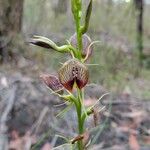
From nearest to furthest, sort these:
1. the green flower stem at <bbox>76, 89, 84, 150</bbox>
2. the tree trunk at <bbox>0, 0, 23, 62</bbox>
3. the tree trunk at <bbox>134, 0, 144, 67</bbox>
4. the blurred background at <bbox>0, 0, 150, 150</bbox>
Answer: the green flower stem at <bbox>76, 89, 84, 150</bbox>
the blurred background at <bbox>0, 0, 150, 150</bbox>
the tree trunk at <bbox>0, 0, 23, 62</bbox>
the tree trunk at <bbox>134, 0, 144, 67</bbox>

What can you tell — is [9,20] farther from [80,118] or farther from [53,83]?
[80,118]

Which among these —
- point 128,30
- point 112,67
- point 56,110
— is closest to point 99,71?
point 112,67

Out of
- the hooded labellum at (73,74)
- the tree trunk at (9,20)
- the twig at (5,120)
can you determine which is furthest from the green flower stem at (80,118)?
the tree trunk at (9,20)

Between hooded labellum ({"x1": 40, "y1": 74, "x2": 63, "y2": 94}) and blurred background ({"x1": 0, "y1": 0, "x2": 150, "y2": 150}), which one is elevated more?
hooded labellum ({"x1": 40, "y1": 74, "x2": 63, "y2": 94})

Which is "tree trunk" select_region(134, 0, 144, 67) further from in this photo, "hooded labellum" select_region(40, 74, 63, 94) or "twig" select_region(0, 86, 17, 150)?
"hooded labellum" select_region(40, 74, 63, 94)

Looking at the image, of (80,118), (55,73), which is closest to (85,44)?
(80,118)

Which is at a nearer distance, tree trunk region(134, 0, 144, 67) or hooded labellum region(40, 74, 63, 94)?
hooded labellum region(40, 74, 63, 94)

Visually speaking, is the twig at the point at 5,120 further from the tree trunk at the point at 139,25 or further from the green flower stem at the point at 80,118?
the tree trunk at the point at 139,25

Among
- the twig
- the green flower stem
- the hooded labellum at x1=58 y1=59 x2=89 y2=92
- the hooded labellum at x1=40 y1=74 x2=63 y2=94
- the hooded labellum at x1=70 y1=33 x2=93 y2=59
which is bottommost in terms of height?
the twig

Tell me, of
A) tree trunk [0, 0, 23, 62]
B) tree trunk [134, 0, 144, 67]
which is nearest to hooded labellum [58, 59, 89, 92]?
tree trunk [0, 0, 23, 62]
